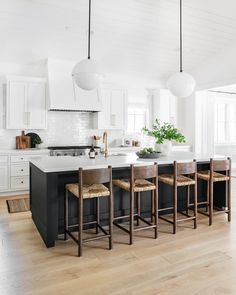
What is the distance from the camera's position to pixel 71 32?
514 centimetres

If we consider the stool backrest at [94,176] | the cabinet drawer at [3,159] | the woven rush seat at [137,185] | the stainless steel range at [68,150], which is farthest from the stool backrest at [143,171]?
the cabinet drawer at [3,159]

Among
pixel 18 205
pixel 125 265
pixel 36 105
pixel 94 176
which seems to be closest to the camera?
pixel 125 265

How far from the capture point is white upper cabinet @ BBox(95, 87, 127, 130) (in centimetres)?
647

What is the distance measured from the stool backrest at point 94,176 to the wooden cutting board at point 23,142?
3550mm

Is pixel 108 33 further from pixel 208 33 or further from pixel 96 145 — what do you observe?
pixel 96 145

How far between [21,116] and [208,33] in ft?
14.3

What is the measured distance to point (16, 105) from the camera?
18.5ft

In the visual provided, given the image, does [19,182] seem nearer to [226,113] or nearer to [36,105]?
[36,105]

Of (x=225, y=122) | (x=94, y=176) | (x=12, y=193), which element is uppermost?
(x=225, y=122)

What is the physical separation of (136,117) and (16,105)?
3.29m

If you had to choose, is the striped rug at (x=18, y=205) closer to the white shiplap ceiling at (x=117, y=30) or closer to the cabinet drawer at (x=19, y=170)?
the cabinet drawer at (x=19, y=170)

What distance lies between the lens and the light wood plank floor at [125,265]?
7.37 feet

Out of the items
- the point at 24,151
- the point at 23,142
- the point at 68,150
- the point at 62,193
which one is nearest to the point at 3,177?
the point at 24,151

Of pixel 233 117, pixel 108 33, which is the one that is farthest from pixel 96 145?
pixel 233 117
